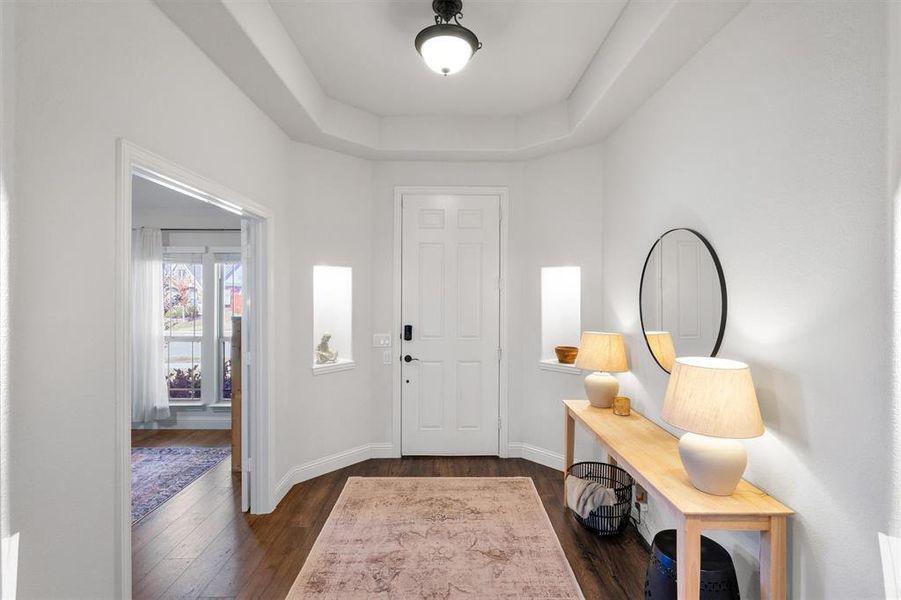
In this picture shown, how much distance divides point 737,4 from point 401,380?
339cm

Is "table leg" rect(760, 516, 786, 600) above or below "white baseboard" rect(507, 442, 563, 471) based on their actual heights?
above

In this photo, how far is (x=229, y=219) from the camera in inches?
204

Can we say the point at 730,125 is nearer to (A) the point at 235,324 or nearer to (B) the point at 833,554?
(B) the point at 833,554

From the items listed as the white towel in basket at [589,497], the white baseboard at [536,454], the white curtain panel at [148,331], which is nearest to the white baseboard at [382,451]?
the white baseboard at [536,454]

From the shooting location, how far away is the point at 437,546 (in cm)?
258

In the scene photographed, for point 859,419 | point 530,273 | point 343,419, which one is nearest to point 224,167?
point 343,419

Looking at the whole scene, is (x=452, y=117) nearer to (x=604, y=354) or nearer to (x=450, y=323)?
(x=450, y=323)

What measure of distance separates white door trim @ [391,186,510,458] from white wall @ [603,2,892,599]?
6.37ft

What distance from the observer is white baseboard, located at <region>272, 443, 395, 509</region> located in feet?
10.8

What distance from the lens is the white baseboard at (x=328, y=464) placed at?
3.30 metres

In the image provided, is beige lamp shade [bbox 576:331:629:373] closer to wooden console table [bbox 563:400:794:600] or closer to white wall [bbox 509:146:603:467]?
white wall [bbox 509:146:603:467]

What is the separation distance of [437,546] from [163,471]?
268cm

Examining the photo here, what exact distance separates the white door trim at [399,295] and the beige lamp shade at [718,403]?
2390mm

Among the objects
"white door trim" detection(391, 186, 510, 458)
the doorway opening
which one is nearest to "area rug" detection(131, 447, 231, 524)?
the doorway opening
